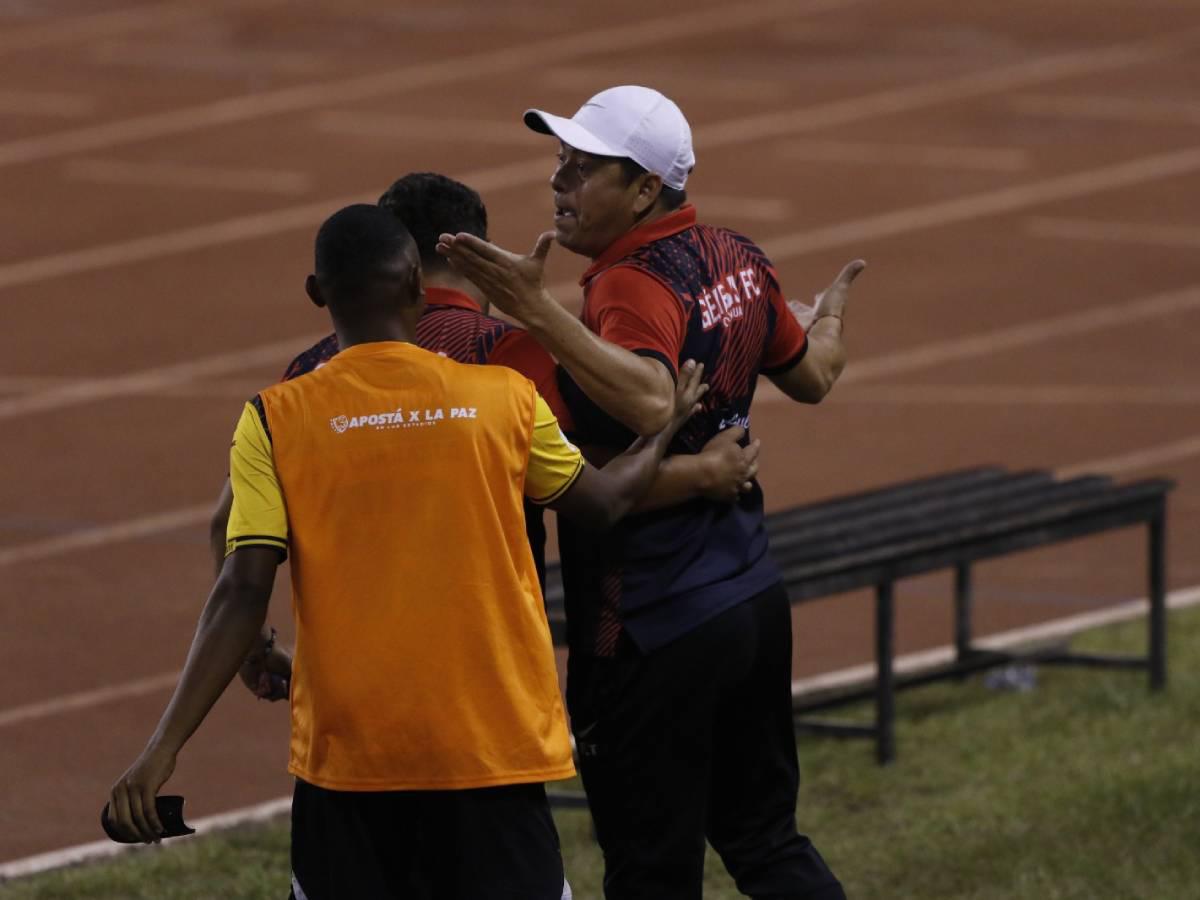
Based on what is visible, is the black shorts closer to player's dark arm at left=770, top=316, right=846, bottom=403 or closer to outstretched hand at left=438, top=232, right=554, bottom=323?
outstretched hand at left=438, top=232, right=554, bottom=323

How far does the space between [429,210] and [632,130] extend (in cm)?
45

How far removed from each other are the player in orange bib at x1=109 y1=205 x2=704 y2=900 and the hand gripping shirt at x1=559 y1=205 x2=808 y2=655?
0.43 m

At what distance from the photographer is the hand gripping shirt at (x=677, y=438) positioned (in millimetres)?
4527

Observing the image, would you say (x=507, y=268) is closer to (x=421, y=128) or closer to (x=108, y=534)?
(x=108, y=534)

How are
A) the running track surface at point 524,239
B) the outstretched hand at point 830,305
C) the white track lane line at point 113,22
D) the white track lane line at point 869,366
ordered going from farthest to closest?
1. the white track lane line at point 113,22
2. the white track lane line at point 869,366
3. the running track surface at point 524,239
4. the outstretched hand at point 830,305

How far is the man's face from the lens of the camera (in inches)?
183

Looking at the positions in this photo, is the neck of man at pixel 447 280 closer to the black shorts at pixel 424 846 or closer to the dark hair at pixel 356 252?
the dark hair at pixel 356 252

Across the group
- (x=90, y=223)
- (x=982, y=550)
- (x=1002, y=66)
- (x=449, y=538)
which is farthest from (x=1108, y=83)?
(x=449, y=538)

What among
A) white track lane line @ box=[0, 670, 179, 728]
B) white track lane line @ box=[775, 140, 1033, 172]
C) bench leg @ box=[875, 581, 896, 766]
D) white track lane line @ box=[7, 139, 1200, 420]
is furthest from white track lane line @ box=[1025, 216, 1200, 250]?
white track lane line @ box=[0, 670, 179, 728]

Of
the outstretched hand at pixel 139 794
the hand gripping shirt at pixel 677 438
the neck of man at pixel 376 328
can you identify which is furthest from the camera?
the hand gripping shirt at pixel 677 438

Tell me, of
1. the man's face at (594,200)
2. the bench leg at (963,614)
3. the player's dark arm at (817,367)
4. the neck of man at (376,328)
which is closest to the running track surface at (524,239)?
the bench leg at (963,614)

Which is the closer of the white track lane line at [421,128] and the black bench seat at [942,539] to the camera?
the black bench seat at [942,539]

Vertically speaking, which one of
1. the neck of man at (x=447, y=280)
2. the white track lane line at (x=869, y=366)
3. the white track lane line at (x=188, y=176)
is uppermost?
the neck of man at (x=447, y=280)

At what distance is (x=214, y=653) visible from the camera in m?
4.03
